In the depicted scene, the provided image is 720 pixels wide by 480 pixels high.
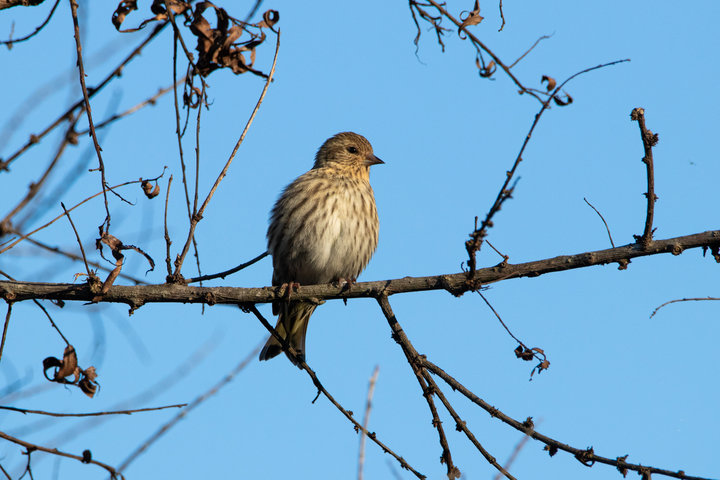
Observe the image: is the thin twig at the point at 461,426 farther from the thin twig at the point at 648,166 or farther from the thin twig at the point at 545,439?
the thin twig at the point at 648,166

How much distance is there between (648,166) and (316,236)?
3.13m

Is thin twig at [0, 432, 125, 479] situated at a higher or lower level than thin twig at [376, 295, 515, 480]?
lower

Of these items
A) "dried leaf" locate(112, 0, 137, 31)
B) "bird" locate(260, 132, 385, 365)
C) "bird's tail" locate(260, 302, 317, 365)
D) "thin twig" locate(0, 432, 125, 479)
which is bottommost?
"thin twig" locate(0, 432, 125, 479)

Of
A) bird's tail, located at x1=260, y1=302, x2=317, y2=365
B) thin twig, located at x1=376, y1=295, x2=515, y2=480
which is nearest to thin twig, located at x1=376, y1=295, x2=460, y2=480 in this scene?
thin twig, located at x1=376, y1=295, x2=515, y2=480

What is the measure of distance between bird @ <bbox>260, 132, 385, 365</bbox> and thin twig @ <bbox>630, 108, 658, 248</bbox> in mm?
2864

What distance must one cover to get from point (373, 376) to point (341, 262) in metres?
4.09

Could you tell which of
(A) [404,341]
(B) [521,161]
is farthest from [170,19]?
(A) [404,341]

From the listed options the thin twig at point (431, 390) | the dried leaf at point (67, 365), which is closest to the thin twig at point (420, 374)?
the thin twig at point (431, 390)

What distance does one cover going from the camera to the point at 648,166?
11.9 feet

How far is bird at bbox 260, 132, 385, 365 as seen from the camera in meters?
6.26

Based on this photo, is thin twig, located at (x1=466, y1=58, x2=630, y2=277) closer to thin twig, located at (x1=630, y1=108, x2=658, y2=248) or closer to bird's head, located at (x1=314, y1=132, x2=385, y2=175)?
thin twig, located at (x1=630, y1=108, x2=658, y2=248)

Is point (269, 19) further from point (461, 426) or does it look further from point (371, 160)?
point (371, 160)

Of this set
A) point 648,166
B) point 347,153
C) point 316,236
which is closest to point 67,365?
point 648,166

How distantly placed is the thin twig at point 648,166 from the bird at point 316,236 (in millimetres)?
2864
